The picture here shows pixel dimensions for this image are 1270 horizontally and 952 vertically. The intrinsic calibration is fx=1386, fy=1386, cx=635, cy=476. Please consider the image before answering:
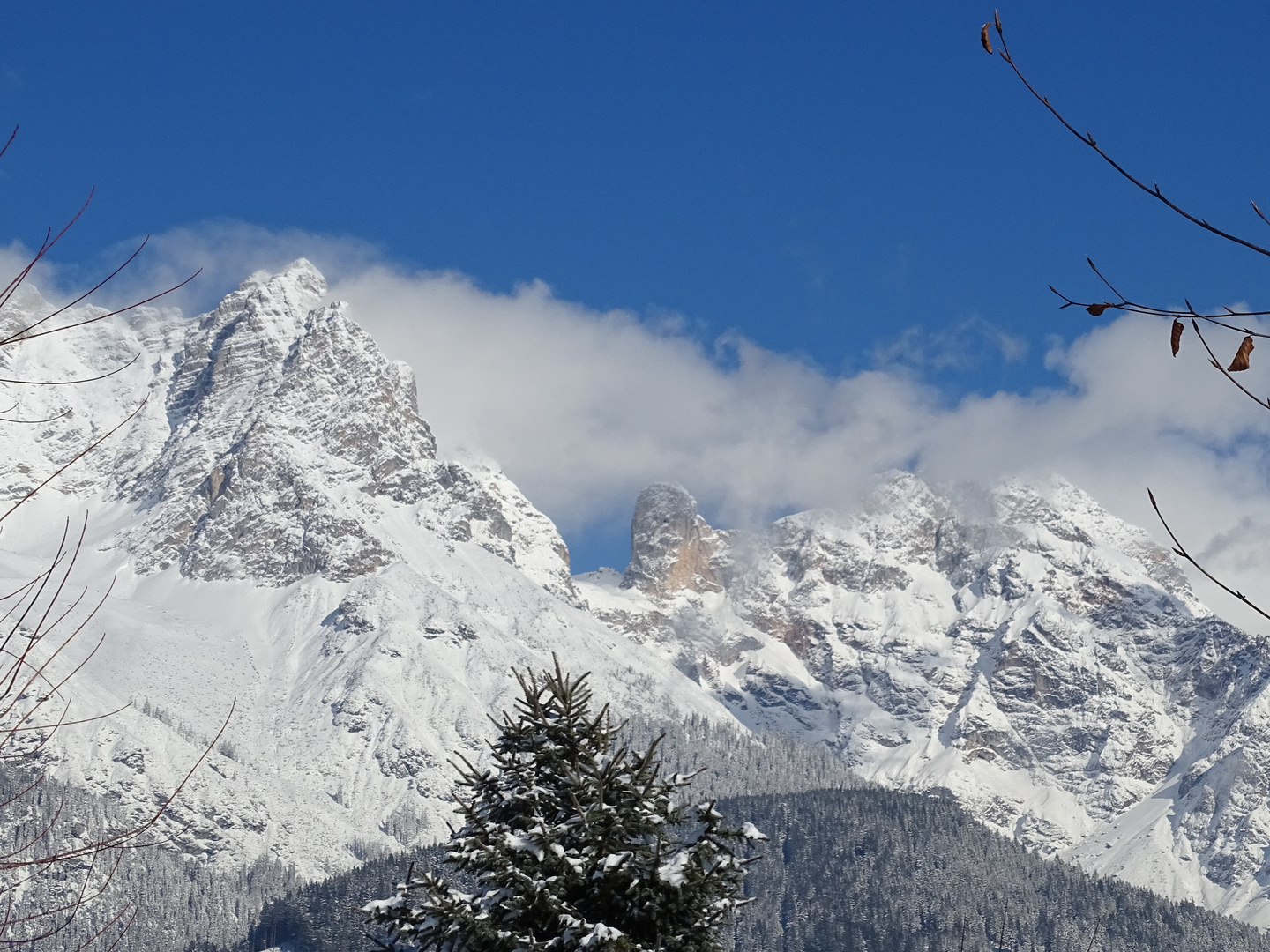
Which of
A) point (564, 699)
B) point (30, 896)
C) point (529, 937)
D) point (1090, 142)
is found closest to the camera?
point (1090, 142)

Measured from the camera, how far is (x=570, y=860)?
452 inches

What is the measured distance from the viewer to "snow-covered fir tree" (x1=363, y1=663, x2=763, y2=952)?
11305 millimetres

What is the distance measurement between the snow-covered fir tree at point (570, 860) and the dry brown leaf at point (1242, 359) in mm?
7595

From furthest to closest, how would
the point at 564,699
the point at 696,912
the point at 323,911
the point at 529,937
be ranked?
the point at 323,911
the point at 564,699
the point at 696,912
the point at 529,937

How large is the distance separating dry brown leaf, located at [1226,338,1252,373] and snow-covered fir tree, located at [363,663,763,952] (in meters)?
7.60

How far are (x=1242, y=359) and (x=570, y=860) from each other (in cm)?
871

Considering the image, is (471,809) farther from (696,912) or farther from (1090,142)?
(1090,142)

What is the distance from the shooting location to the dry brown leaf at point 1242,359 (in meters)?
3.79

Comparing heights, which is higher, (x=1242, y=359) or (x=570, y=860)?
(x=1242, y=359)

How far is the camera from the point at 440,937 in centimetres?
1132

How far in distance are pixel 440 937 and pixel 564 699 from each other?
247 cm

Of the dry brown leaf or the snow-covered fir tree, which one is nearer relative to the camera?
the dry brown leaf

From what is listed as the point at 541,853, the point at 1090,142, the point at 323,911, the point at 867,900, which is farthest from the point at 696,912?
the point at 867,900

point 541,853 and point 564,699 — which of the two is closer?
point 541,853
